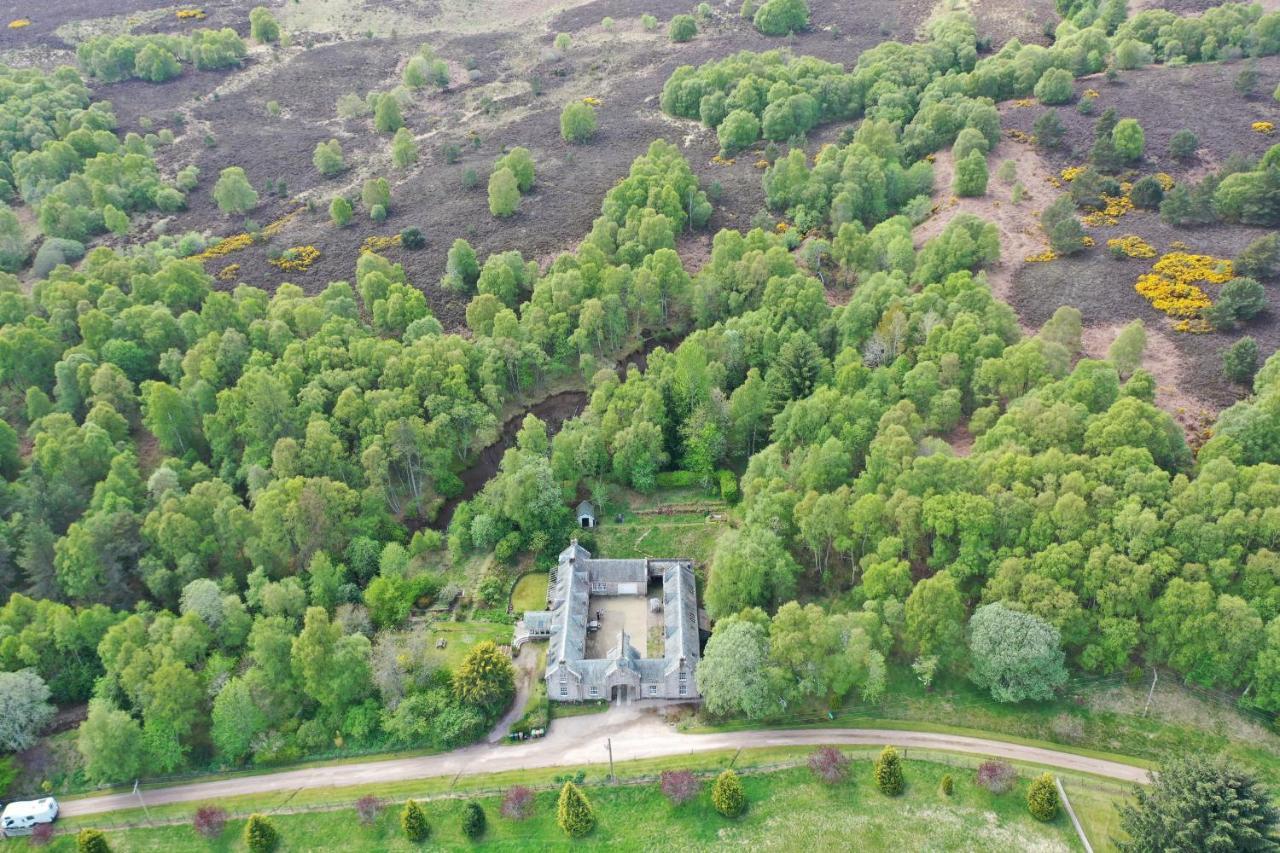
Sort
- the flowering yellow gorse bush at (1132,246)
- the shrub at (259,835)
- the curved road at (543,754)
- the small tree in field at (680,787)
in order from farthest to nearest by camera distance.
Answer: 1. the flowering yellow gorse bush at (1132,246)
2. the curved road at (543,754)
3. the small tree in field at (680,787)
4. the shrub at (259,835)

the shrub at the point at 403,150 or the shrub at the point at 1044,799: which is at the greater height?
the shrub at the point at 403,150

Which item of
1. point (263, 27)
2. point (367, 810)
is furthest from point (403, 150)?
point (367, 810)

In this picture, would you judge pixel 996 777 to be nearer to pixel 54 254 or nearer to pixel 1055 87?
pixel 1055 87

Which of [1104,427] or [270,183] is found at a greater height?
[270,183]

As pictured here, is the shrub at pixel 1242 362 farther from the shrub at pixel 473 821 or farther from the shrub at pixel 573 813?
the shrub at pixel 473 821

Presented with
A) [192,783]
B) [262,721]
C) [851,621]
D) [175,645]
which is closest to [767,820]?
[851,621]

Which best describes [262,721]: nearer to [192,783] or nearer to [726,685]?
[192,783]

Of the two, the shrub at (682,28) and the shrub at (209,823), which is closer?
the shrub at (209,823)

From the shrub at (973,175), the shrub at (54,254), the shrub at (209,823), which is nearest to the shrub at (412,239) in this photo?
the shrub at (54,254)
